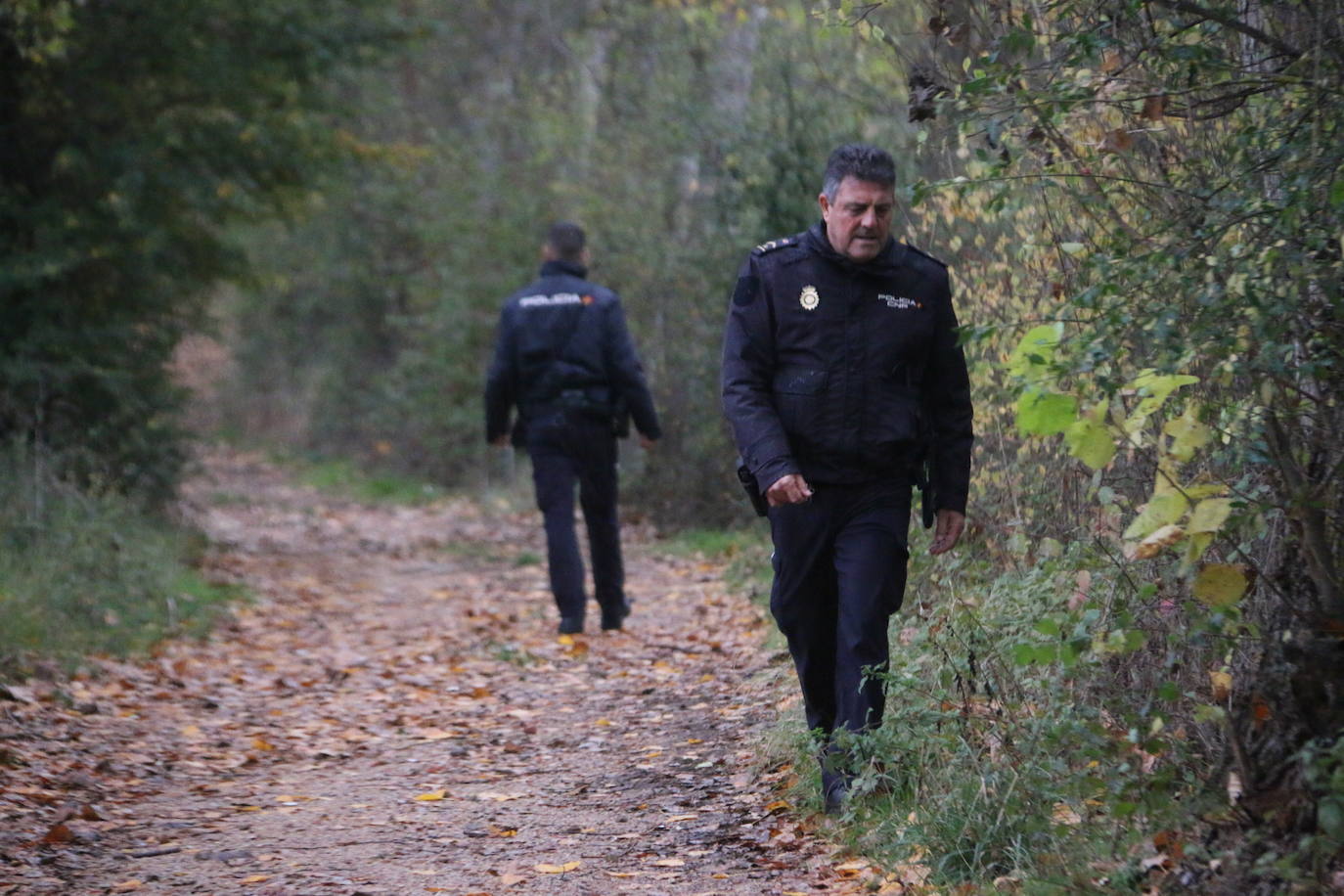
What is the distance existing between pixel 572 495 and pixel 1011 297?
13.1ft

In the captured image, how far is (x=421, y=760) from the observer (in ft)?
22.4

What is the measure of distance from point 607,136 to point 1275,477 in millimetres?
13189

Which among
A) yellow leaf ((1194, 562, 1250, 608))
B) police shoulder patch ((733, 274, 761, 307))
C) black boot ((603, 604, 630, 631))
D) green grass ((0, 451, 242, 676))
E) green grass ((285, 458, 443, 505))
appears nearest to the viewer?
yellow leaf ((1194, 562, 1250, 608))

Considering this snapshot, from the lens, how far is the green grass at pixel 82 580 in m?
8.66

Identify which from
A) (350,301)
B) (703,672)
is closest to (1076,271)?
(703,672)

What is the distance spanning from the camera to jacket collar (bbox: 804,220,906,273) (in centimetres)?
516

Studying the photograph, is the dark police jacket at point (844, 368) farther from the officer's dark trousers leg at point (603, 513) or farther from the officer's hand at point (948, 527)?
the officer's dark trousers leg at point (603, 513)

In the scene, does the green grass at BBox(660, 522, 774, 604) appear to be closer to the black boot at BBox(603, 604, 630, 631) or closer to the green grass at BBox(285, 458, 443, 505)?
A: the black boot at BBox(603, 604, 630, 631)

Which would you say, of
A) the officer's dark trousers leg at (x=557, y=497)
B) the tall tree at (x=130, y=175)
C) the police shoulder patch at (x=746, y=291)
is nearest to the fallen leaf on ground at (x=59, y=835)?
the police shoulder patch at (x=746, y=291)

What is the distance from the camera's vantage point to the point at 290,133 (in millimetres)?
13602

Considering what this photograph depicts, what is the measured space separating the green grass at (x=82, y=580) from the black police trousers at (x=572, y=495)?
2544 millimetres

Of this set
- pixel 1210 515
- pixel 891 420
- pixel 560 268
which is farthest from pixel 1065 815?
pixel 560 268

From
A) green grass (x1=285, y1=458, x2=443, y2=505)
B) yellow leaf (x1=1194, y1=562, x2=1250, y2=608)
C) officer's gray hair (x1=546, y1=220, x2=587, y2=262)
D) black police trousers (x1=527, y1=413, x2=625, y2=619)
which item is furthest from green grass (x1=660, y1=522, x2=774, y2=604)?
green grass (x1=285, y1=458, x2=443, y2=505)

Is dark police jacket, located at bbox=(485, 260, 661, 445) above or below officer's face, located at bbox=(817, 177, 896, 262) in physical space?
below
